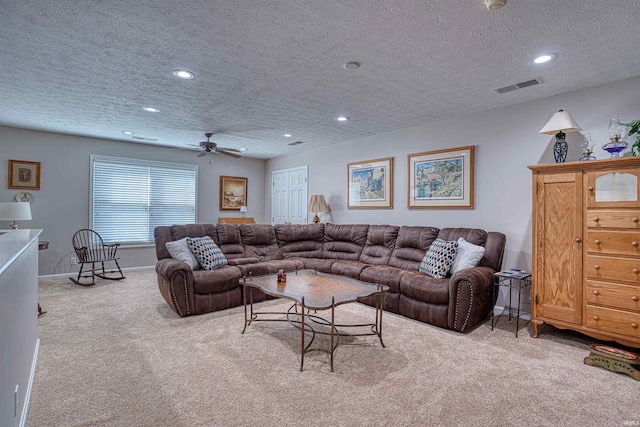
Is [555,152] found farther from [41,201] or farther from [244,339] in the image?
[41,201]

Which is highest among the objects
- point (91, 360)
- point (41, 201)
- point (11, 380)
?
point (41, 201)

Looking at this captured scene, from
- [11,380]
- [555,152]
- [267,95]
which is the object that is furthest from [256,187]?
[11,380]

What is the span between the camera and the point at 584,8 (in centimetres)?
200

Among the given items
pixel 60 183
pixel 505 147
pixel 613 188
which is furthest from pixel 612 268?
pixel 60 183

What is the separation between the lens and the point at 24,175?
5.23 metres

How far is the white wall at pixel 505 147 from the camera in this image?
3254 mm

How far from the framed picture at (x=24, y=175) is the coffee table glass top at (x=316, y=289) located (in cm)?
472

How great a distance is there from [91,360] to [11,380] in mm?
1238

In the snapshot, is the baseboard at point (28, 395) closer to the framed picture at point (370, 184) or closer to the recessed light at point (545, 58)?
the recessed light at point (545, 58)

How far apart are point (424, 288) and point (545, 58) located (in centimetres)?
236

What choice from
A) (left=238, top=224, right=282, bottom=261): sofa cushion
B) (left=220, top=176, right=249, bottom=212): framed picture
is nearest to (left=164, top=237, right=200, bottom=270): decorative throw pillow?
(left=238, top=224, right=282, bottom=261): sofa cushion

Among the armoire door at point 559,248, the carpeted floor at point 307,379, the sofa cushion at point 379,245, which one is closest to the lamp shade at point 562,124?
the armoire door at point 559,248

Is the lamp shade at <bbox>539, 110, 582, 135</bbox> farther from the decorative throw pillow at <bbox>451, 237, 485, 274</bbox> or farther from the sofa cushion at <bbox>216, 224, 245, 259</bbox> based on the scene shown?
the sofa cushion at <bbox>216, 224, 245, 259</bbox>

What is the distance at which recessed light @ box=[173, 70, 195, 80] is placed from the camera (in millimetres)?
3002
